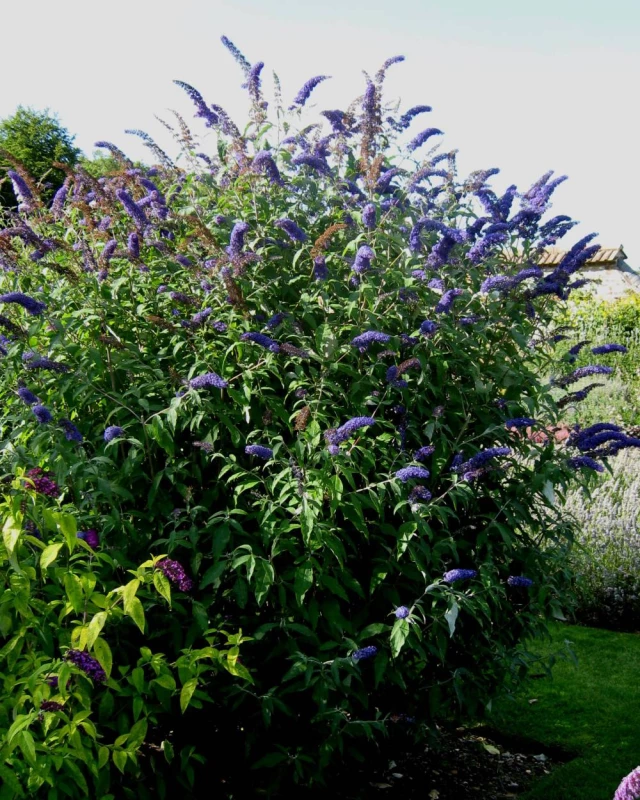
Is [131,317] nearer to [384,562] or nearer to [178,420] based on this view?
[178,420]

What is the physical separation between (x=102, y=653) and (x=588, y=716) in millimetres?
3477

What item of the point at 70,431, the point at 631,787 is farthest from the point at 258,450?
the point at 631,787

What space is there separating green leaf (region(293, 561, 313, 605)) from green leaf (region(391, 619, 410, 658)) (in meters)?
0.36

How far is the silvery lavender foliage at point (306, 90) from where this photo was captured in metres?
4.29

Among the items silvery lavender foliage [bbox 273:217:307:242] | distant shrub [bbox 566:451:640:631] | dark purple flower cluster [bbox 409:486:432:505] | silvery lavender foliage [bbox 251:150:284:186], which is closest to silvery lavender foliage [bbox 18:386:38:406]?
silvery lavender foliage [bbox 273:217:307:242]

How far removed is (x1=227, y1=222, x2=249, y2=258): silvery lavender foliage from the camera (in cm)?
354

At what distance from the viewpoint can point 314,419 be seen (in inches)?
137

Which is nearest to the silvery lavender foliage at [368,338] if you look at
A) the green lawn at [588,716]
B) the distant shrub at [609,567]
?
the green lawn at [588,716]

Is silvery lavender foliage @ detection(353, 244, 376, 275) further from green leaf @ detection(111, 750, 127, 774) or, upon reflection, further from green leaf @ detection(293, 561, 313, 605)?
green leaf @ detection(111, 750, 127, 774)

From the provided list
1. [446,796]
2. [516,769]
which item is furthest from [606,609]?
[446,796]

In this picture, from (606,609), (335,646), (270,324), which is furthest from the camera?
(606,609)

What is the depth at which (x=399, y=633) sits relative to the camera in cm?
329

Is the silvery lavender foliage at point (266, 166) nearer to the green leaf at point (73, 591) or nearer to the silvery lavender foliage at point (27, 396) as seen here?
the silvery lavender foliage at point (27, 396)

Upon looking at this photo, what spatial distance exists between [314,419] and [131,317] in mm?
1051
